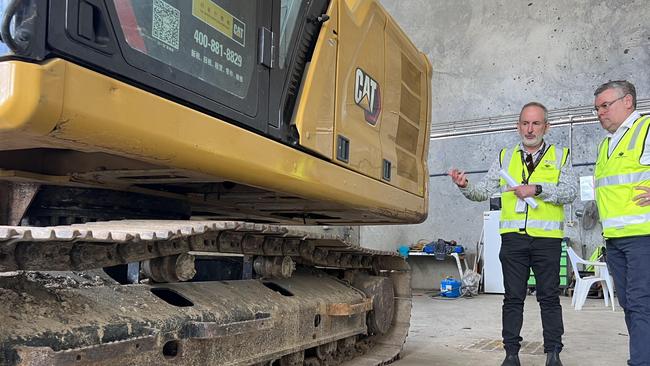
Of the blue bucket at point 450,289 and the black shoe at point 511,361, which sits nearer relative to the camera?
the black shoe at point 511,361

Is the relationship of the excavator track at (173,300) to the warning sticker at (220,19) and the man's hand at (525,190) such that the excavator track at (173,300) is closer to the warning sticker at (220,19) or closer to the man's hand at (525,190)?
the warning sticker at (220,19)

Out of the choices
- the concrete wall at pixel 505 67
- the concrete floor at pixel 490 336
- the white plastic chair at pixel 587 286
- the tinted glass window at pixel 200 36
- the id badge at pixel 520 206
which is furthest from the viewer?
the concrete wall at pixel 505 67

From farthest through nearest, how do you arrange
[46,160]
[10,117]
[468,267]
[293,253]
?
[468,267] → [293,253] → [46,160] → [10,117]

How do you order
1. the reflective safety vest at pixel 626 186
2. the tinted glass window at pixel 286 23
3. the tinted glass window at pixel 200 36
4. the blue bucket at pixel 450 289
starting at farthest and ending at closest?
the blue bucket at pixel 450 289, the reflective safety vest at pixel 626 186, the tinted glass window at pixel 286 23, the tinted glass window at pixel 200 36

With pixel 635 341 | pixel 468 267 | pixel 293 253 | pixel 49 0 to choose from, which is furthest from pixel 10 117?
pixel 468 267

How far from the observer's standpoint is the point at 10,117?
4.56 feet

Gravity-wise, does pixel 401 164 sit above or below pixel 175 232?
above

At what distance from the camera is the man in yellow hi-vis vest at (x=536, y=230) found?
399cm

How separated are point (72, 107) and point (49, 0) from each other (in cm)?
26

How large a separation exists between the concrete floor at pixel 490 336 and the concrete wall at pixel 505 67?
374 cm

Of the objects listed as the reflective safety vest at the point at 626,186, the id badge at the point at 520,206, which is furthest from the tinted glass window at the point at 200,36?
the id badge at the point at 520,206

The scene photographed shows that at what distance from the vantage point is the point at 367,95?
3359 mm

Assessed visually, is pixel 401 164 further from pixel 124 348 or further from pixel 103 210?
pixel 124 348

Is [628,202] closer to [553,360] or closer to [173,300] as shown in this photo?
[553,360]
